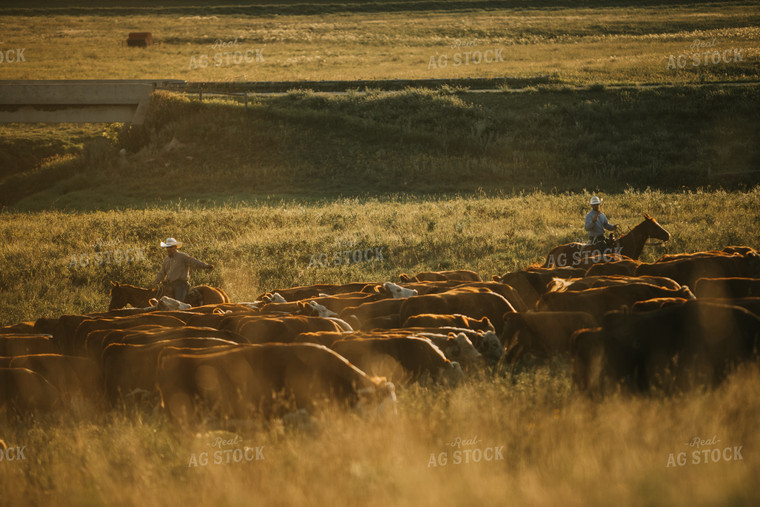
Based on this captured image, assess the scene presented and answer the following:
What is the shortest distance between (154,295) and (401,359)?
8910mm

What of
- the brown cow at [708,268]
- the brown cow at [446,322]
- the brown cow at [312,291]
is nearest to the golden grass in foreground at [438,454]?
the brown cow at [446,322]

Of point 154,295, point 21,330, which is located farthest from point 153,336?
point 154,295

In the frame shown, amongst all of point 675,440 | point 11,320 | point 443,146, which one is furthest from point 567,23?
point 675,440

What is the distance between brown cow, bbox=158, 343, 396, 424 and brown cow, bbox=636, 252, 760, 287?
823 cm

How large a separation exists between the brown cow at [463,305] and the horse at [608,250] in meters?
4.45

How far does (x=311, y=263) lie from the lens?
2086cm

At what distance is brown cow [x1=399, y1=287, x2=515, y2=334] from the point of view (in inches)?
515

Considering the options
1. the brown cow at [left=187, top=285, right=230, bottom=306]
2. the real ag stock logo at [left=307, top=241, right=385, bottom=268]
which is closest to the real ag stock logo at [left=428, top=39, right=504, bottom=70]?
the real ag stock logo at [left=307, top=241, right=385, bottom=268]

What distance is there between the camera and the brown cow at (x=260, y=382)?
27.5ft

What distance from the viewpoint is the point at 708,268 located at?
14.4m

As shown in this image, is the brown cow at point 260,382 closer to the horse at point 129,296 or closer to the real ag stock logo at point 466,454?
the real ag stock logo at point 466,454

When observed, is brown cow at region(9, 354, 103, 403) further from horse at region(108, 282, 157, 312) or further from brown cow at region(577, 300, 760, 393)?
Result: brown cow at region(577, 300, 760, 393)

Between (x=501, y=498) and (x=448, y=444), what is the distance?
3.99 feet

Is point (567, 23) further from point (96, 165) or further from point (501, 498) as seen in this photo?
point (501, 498)
